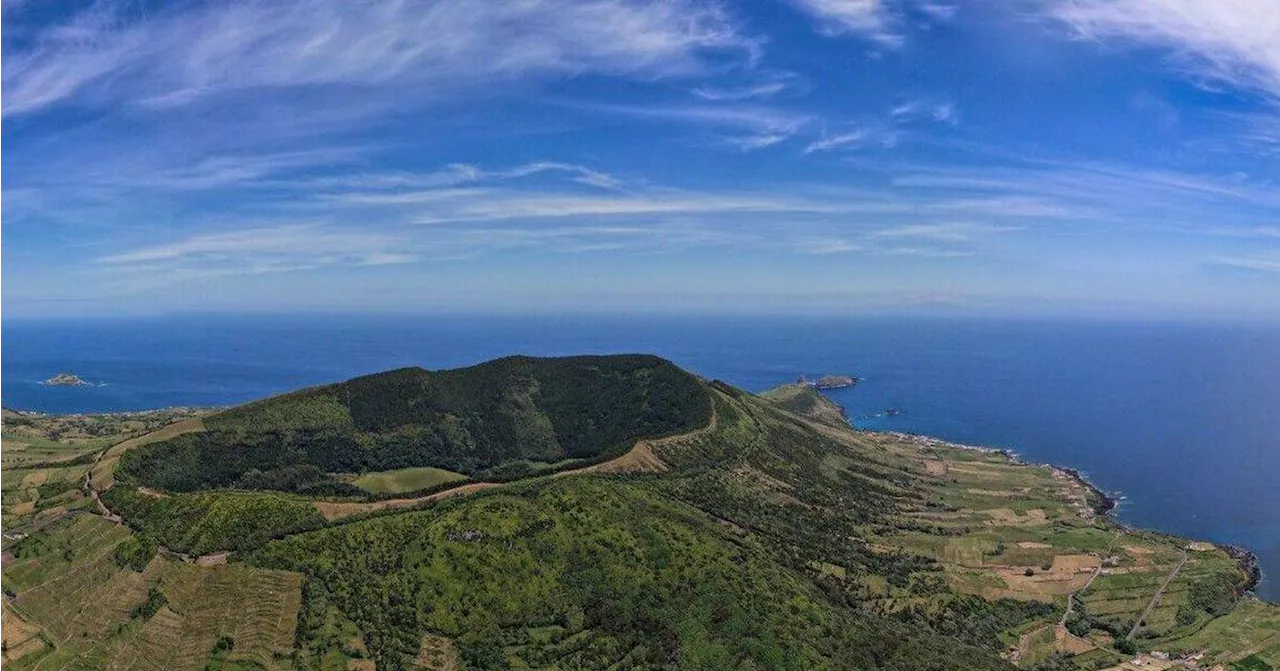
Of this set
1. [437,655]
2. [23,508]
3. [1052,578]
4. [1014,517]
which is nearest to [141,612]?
[437,655]

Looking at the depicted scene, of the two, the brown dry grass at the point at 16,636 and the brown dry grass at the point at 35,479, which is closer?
the brown dry grass at the point at 16,636

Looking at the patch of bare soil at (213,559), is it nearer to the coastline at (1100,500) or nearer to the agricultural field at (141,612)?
the agricultural field at (141,612)

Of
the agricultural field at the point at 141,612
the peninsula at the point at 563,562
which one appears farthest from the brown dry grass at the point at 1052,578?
the agricultural field at the point at 141,612

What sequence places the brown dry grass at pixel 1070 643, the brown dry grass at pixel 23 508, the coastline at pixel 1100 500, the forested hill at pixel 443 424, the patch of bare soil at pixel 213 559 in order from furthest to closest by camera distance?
the forested hill at pixel 443 424 → the coastline at pixel 1100 500 → the brown dry grass at pixel 23 508 → the brown dry grass at pixel 1070 643 → the patch of bare soil at pixel 213 559

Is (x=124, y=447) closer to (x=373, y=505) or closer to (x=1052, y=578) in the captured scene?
(x=373, y=505)

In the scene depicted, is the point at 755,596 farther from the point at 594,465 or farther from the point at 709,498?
the point at 594,465

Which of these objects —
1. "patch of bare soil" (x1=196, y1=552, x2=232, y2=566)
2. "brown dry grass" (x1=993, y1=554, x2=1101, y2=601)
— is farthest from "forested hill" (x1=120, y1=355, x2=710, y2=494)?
"brown dry grass" (x1=993, y1=554, x2=1101, y2=601)
